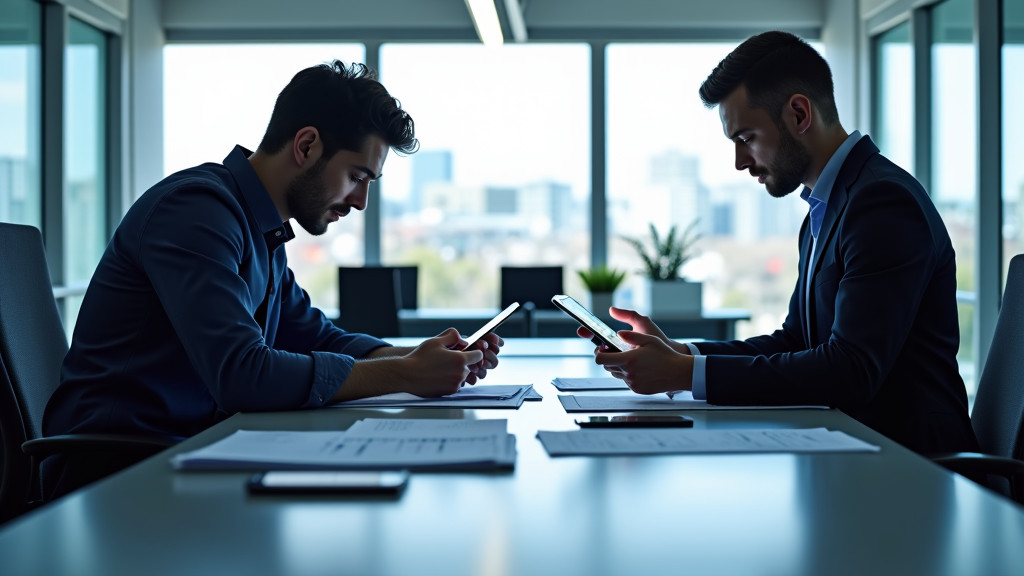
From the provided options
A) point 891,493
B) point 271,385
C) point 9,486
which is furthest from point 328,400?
point 891,493

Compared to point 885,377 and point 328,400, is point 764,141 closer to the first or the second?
point 885,377

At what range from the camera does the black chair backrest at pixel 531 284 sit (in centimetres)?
562

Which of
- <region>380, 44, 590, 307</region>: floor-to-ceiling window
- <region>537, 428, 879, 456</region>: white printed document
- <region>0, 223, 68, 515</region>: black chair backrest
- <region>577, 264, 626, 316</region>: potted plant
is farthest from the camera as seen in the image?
<region>380, 44, 590, 307</region>: floor-to-ceiling window

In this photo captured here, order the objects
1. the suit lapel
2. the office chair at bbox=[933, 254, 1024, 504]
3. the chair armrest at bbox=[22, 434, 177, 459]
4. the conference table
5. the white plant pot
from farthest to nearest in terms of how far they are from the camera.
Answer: the white plant pot
the suit lapel
the office chair at bbox=[933, 254, 1024, 504]
the chair armrest at bbox=[22, 434, 177, 459]
the conference table

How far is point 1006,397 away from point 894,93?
4545 millimetres

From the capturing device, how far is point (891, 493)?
0.98 metres

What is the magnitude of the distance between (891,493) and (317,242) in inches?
231

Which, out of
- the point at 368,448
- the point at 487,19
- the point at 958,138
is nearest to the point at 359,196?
the point at 368,448

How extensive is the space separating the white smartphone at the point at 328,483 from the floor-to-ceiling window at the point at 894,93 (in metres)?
5.12

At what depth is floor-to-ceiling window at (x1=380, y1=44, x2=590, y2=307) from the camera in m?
6.48

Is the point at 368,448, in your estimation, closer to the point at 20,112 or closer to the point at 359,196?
the point at 359,196

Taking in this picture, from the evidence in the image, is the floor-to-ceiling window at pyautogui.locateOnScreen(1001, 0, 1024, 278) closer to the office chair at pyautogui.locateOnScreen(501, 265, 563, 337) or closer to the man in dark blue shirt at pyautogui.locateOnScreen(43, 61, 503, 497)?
the office chair at pyautogui.locateOnScreen(501, 265, 563, 337)

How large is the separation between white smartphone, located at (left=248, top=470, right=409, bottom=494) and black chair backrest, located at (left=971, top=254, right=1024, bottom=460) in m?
1.18

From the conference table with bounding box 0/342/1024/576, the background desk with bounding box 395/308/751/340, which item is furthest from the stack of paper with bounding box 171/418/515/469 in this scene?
the background desk with bounding box 395/308/751/340
